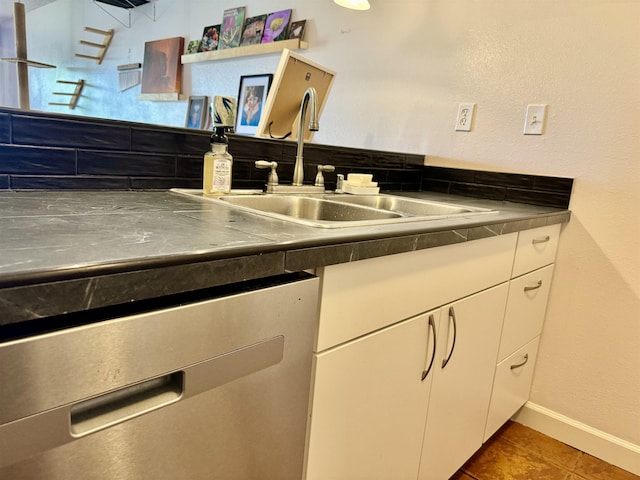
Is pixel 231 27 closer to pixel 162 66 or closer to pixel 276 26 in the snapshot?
pixel 276 26

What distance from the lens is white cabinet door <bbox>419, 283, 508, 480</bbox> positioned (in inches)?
42.9

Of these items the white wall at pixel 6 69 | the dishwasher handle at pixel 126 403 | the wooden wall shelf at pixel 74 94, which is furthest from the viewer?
the wooden wall shelf at pixel 74 94

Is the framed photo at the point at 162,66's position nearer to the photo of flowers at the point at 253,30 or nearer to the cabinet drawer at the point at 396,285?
the photo of flowers at the point at 253,30

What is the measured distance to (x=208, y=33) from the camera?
105 inches

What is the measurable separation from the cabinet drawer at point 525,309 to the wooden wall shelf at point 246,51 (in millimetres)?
1563

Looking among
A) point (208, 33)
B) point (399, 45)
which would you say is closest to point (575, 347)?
point (399, 45)

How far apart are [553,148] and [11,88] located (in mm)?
3141

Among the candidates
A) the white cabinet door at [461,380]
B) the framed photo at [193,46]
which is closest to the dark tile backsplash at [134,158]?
the white cabinet door at [461,380]

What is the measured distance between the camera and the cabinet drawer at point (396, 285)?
746mm

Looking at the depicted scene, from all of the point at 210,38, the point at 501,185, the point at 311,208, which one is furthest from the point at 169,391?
the point at 210,38

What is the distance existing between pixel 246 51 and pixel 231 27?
25 centimetres

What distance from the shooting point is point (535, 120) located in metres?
1.65

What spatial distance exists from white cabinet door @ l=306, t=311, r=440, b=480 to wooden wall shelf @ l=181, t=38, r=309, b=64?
1.73 metres

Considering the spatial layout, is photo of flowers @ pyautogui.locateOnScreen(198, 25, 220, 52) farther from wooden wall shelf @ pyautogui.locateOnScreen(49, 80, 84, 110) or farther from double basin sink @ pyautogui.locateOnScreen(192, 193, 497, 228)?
double basin sink @ pyautogui.locateOnScreen(192, 193, 497, 228)
